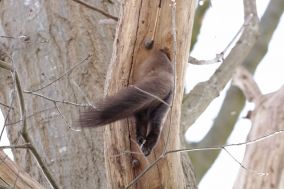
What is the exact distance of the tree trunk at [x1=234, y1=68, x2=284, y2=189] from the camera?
2902mm

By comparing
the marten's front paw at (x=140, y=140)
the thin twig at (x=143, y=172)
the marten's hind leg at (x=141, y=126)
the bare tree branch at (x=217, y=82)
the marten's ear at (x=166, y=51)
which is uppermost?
the bare tree branch at (x=217, y=82)

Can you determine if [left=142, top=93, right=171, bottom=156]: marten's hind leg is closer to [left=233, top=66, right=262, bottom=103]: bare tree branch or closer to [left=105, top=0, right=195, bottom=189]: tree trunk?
[left=105, top=0, right=195, bottom=189]: tree trunk

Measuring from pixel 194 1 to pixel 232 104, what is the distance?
2.04 m

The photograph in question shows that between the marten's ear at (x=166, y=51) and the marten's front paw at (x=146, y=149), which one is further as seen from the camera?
the marten's ear at (x=166, y=51)

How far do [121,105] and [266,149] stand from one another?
1.41 metres

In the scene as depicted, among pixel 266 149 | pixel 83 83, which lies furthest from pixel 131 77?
pixel 266 149

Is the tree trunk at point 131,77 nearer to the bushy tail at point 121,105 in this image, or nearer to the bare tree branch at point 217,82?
the bushy tail at point 121,105

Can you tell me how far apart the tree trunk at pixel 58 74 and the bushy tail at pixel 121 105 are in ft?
2.21

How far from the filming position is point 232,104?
3.99 metres

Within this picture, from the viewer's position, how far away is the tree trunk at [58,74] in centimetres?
246

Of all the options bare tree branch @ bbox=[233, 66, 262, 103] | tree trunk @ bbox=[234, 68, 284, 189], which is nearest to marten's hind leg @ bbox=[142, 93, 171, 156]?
tree trunk @ bbox=[234, 68, 284, 189]

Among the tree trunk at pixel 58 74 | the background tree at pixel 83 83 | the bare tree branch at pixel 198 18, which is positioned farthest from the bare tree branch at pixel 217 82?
the bare tree branch at pixel 198 18

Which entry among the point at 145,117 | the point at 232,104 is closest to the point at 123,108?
the point at 145,117

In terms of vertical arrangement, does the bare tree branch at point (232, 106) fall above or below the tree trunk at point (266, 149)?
above
